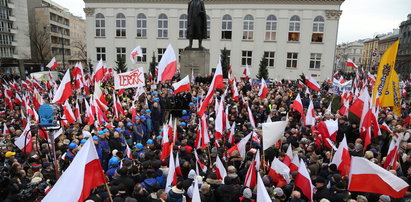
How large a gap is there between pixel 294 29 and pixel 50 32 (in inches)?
2070

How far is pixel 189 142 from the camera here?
26.1ft

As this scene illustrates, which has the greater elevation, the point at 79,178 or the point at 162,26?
Answer: the point at 162,26

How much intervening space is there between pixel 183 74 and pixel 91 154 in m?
13.3

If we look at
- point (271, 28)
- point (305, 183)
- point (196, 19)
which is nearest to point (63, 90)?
point (305, 183)

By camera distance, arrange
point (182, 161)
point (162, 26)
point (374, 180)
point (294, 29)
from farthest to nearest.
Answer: point (162, 26) → point (294, 29) → point (182, 161) → point (374, 180)

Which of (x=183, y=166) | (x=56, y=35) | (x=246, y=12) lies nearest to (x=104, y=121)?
(x=183, y=166)

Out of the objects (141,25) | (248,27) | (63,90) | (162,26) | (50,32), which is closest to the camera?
(63,90)

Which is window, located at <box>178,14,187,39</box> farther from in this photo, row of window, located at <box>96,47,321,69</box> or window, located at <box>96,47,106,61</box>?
window, located at <box>96,47,106,61</box>

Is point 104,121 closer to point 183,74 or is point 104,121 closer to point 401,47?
point 183,74

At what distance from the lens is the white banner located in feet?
37.7

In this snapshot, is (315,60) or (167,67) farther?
(315,60)

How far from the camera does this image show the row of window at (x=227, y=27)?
36.6 m

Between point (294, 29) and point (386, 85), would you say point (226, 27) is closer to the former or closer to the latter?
point (294, 29)

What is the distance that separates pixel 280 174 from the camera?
19.0ft
